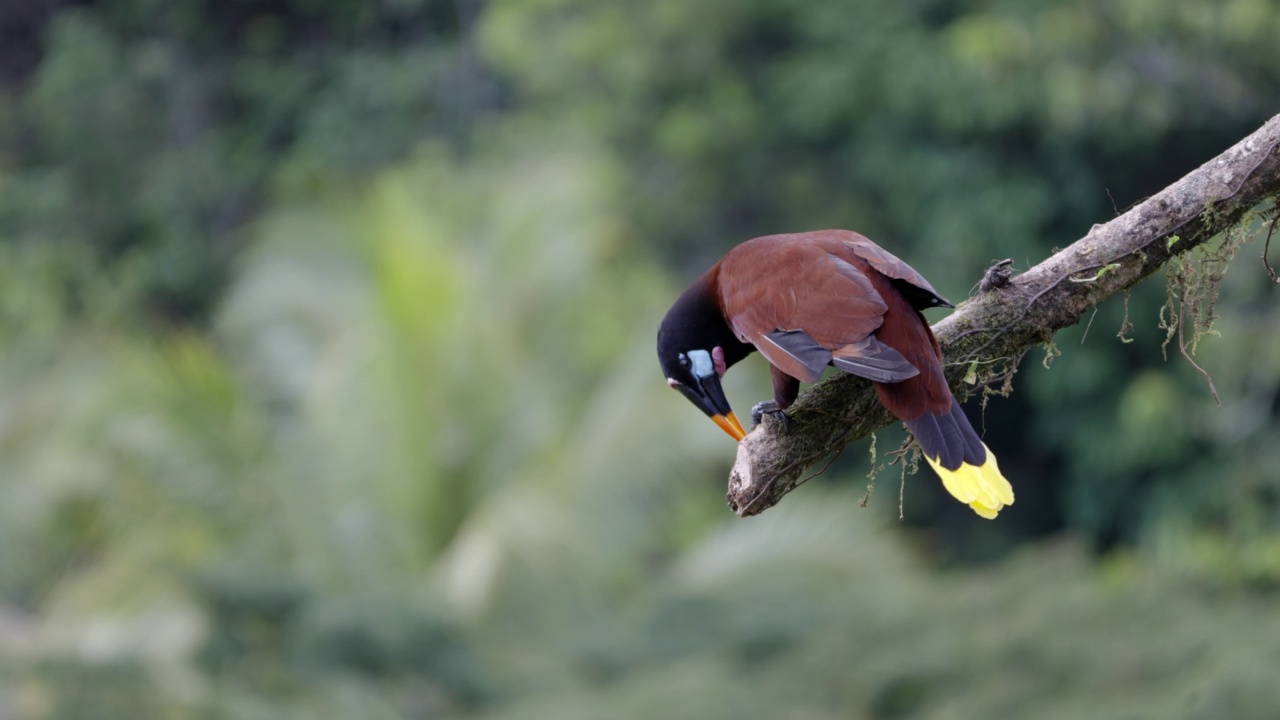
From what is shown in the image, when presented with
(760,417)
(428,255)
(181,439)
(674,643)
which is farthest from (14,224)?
(760,417)

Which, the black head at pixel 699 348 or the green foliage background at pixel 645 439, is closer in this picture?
the black head at pixel 699 348

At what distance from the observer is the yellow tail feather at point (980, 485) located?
7.05 ft

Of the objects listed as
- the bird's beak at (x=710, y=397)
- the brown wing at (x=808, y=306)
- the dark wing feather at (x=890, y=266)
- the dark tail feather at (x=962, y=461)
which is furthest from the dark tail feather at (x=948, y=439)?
the bird's beak at (x=710, y=397)

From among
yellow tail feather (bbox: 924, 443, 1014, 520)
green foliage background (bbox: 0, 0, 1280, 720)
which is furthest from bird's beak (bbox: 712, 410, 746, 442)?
green foliage background (bbox: 0, 0, 1280, 720)

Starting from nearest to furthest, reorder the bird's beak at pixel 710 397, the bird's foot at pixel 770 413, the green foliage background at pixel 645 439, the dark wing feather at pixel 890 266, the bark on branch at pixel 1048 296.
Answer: the bark on branch at pixel 1048 296
the bird's foot at pixel 770 413
the dark wing feather at pixel 890 266
the bird's beak at pixel 710 397
the green foliage background at pixel 645 439

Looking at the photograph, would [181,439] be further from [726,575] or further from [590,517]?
A: [726,575]

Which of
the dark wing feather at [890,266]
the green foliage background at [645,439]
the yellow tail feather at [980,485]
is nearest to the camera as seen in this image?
the yellow tail feather at [980,485]

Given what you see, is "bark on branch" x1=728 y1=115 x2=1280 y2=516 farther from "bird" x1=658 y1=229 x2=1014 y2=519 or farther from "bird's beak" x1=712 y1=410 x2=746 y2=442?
"bird's beak" x1=712 y1=410 x2=746 y2=442

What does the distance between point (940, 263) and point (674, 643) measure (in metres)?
4.55

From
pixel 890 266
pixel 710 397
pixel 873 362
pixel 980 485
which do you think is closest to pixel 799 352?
pixel 873 362

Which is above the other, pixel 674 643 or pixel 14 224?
pixel 14 224

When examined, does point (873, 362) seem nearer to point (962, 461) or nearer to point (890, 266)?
point (962, 461)

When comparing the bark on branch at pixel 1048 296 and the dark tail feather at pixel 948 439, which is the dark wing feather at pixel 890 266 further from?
the dark tail feather at pixel 948 439

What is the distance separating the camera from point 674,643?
6.97 m
